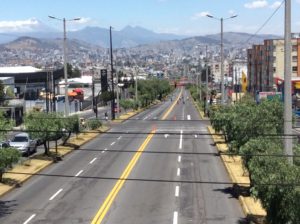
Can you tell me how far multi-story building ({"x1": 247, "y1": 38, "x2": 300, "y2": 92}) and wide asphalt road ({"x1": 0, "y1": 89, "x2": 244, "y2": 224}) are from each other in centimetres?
8199

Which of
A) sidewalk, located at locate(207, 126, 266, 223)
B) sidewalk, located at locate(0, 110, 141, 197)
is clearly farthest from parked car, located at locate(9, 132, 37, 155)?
sidewalk, located at locate(207, 126, 266, 223)

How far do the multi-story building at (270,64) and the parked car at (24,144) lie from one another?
80332 millimetres

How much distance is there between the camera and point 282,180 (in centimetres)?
1598

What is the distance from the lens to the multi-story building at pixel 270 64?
137 metres

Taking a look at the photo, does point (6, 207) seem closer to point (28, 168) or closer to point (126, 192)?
point (126, 192)

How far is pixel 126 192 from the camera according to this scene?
2866 centimetres

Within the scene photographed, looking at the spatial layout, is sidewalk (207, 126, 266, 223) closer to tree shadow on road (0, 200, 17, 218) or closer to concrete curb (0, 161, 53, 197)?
tree shadow on road (0, 200, 17, 218)

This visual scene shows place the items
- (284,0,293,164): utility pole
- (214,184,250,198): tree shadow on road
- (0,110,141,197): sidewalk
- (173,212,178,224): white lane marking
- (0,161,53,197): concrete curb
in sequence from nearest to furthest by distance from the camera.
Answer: (284,0,293,164): utility pole, (173,212,178,224): white lane marking, (214,184,250,198): tree shadow on road, (0,161,53,197): concrete curb, (0,110,141,197): sidewalk

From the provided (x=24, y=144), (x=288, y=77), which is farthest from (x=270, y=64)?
(x=288, y=77)

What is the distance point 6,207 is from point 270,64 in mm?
125600

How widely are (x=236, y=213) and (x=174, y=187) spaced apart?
269 inches

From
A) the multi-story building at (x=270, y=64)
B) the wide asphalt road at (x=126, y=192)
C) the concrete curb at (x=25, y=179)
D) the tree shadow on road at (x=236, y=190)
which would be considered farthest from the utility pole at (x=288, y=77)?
the multi-story building at (x=270, y=64)

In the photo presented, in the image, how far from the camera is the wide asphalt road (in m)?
23.4

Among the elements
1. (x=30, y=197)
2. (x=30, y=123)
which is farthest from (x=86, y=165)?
(x=30, y=197)
